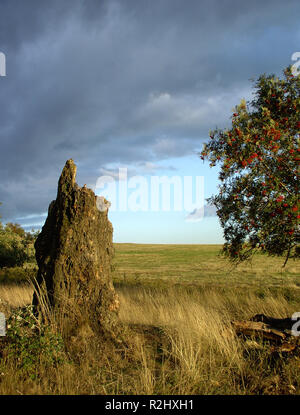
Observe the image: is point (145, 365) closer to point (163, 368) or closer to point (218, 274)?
point (163, 368)

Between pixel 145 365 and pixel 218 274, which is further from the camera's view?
pixel 218 274

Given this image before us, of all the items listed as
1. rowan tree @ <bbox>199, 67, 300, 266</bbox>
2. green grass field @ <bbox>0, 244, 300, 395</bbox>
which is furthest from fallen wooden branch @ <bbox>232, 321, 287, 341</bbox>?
rowan tree @ <bbox>199, 67, 300, 266</bbox>

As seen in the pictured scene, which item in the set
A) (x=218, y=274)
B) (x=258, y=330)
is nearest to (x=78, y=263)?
(x=258, y=330)

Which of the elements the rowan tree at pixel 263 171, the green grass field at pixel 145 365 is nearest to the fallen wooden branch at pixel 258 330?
the green grass field at pixel 145 365

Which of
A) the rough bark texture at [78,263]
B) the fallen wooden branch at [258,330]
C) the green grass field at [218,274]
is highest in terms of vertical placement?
the rough bark texture at [78,263]

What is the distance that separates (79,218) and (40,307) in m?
2.12

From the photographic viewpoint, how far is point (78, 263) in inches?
281

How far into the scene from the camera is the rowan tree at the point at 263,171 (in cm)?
884

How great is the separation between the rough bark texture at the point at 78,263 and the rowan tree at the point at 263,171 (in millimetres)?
4298

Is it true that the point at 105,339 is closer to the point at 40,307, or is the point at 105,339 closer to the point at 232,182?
the point at 40,307

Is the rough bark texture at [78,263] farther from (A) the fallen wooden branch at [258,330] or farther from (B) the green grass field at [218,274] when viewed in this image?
(B) the green grass field at [218,274]

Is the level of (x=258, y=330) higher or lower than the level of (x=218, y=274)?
higher

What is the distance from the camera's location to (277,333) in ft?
23.4

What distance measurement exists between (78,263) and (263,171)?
573 centimetres
